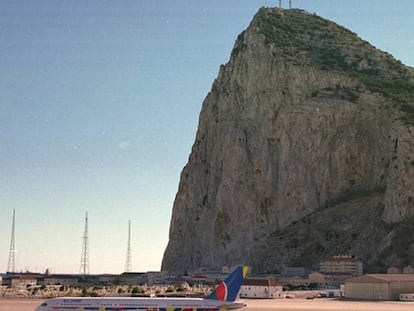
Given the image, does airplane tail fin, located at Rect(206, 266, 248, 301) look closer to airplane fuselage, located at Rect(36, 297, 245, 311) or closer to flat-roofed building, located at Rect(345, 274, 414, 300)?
airplane fuselage, located at Rect(36, 297, 245, 311)

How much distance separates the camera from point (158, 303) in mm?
69000

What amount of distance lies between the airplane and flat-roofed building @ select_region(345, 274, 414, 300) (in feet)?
170

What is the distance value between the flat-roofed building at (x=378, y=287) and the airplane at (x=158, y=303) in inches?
2045

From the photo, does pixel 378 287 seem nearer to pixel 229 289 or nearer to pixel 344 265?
pixel 344 265

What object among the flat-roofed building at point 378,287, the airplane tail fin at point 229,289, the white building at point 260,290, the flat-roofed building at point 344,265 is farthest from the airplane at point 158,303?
the flat-roofed building at point 344,265

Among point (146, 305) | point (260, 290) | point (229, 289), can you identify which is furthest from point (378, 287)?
point (146, 305)

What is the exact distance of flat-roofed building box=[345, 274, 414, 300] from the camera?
117m

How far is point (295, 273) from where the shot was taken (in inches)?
6481

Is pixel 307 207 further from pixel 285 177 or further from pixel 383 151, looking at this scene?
pixel 383 151

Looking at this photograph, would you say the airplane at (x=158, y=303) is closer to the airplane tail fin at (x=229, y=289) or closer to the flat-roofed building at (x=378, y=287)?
the airplane tail fin at (x=229, y=289)

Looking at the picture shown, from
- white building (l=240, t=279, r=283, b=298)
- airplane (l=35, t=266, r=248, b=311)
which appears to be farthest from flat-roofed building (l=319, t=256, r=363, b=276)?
airplane (l=35, t=266, r=248, b=311)

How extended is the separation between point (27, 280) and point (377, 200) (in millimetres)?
83430

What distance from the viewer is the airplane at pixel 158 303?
6888 centimetres

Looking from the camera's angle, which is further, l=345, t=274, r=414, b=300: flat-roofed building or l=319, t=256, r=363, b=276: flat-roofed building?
l=319, t=256, r=363, b=276: flat-roofed building
